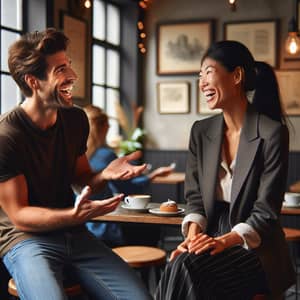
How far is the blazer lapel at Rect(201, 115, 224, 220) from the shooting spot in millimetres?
2467

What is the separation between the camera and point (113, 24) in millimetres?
7418

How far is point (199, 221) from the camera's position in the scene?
8.12ft

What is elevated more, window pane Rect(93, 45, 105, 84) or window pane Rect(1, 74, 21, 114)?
window pane Rect(93, 45, 105, 84)

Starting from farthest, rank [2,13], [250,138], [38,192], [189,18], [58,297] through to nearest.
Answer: [189,18], [2,13], [250,138], [38,192], [58,297]

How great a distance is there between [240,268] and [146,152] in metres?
5.32

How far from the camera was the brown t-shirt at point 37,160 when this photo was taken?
2.17m

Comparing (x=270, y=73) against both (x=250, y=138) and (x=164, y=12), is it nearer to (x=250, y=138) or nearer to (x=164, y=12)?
(x=250, y=138)

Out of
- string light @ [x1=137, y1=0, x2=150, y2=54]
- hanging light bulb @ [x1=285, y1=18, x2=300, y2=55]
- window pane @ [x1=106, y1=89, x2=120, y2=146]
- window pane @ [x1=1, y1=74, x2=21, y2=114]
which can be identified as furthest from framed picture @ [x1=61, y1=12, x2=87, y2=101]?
hanging light bulb @ [x1=285, y1=18, x2=300, y2=55]

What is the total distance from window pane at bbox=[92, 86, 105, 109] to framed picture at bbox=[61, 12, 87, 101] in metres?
0.70

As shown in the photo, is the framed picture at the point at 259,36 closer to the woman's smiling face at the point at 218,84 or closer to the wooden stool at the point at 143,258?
the wooden stool at the point at 143,258

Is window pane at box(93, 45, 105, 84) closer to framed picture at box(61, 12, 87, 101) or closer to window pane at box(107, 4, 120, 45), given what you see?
window pane at box(107, 4, 120, 45)

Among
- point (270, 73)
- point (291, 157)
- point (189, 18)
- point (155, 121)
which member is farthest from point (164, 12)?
point (270, 73)

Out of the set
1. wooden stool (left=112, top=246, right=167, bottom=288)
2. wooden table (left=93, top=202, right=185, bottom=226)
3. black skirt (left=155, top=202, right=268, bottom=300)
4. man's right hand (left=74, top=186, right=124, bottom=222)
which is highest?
man's right hand (left=74, top=186, right=124, bottom=222)

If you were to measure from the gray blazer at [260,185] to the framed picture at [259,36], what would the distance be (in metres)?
4.71
